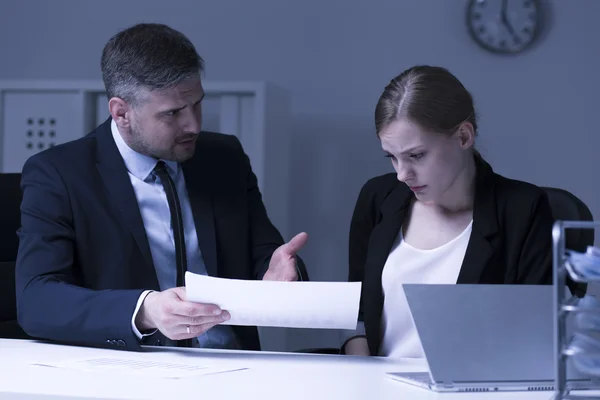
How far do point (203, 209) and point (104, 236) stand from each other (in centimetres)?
29

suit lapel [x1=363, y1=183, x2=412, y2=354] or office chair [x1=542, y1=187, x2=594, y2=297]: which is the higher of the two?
office chair [x1=542, y1=187, x2=594, y2=297]

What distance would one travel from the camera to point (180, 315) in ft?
4.83

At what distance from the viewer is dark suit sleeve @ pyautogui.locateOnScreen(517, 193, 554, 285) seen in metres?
1.88

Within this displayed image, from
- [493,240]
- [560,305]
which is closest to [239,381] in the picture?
[560,305]

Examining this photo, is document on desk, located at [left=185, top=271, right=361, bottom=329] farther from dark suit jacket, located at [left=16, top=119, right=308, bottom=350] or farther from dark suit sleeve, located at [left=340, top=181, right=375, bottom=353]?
dark suit sleeve, located at [left=340, top=181, right=375, bottom=353]

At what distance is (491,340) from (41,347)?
89 centimetres

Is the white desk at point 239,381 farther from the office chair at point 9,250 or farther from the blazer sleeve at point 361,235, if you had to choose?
the blazer sleeve at point 361,235

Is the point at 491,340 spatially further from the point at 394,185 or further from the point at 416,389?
the point at 394,185

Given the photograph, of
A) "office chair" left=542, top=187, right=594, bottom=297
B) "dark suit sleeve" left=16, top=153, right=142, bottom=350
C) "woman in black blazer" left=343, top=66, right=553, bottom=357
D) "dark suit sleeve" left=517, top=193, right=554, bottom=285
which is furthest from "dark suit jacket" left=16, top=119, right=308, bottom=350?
"office chair" left=542, top=187, right=594, bottom=297

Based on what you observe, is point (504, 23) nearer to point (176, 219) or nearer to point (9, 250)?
point (176, 219)

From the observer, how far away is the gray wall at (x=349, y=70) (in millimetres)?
3803

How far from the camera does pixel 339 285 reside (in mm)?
1412

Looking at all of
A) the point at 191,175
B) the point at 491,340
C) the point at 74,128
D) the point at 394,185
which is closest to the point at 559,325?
the point at 491,340

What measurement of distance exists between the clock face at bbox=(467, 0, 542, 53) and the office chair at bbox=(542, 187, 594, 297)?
1.93 meters
